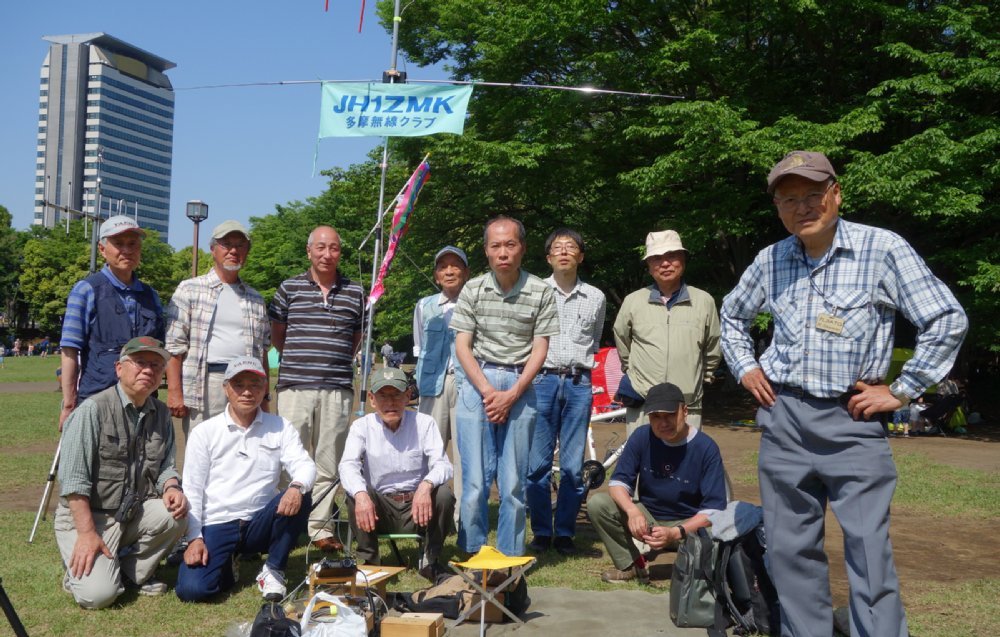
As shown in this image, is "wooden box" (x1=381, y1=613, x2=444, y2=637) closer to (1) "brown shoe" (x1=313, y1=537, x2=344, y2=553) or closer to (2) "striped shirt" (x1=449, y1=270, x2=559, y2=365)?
(2) "striped shirt" (x1=449, y1=270, x2=559, y2=365)

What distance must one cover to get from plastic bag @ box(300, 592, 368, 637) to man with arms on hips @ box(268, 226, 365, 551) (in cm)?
182

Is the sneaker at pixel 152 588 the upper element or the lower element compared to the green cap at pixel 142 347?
lower

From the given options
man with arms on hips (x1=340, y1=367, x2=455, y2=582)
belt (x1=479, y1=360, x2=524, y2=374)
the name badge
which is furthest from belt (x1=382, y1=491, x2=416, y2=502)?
the name badge

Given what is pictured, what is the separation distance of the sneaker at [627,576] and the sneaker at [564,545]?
2.24 feet

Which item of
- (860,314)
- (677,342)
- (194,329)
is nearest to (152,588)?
(194,329)

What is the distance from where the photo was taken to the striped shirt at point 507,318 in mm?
4902

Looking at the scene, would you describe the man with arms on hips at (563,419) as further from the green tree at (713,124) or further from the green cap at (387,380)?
the green tree at (713,124)

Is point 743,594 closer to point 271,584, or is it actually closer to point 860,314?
point 860,314

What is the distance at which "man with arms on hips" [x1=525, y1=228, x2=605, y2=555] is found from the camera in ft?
18.1

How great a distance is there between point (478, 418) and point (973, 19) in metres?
12.8

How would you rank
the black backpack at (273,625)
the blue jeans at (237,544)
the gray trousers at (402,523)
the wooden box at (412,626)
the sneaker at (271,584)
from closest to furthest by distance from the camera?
the black backpack at (273,625)
the wooden box at (412,626)
the sneaker at (271,584)
the blue jeans at (237,544)
the gray trousers at (402,523)

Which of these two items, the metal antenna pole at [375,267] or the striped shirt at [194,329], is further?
the metal antenna pole at [375,267]

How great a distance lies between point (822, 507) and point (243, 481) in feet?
10.1

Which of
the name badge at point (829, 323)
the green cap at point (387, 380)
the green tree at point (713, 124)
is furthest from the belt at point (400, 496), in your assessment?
the green tree at point (713, 124)
